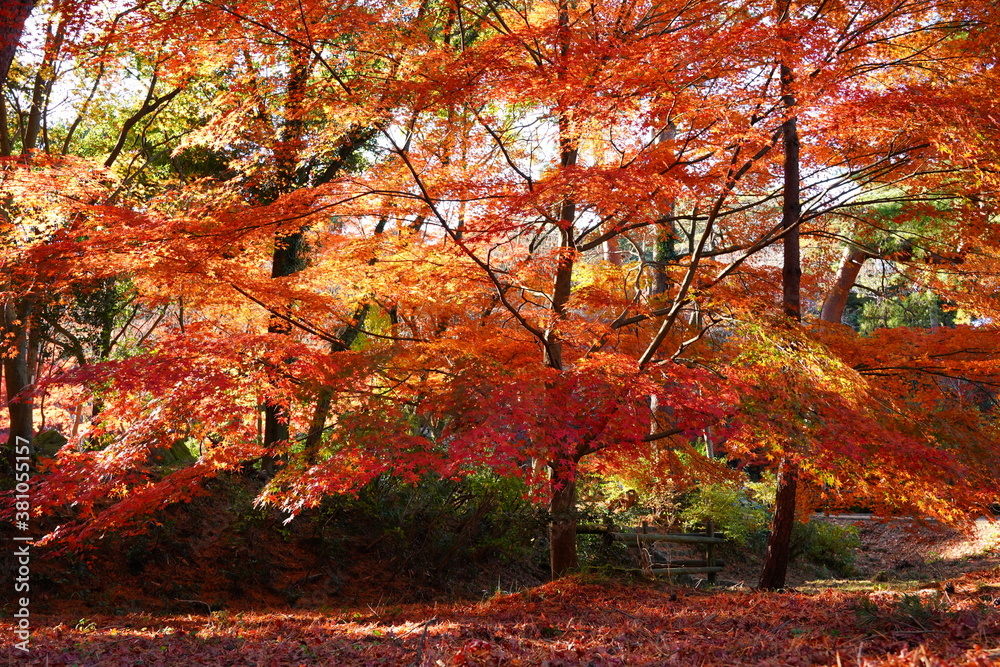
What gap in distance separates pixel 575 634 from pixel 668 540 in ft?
20.7

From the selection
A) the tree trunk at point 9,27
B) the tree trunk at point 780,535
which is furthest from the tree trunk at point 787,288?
the tree trunk at point 9,27

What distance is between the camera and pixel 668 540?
1037cm

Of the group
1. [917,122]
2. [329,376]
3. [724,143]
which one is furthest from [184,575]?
[917,122]

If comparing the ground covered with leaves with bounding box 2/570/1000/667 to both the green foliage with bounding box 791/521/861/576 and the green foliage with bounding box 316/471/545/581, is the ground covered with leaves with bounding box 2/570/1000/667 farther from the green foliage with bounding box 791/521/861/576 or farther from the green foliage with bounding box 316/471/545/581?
the green foliage with bounding box 791/521/861/576

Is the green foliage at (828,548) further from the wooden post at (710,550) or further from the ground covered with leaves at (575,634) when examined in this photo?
the ground covered with leaves at (575,634)

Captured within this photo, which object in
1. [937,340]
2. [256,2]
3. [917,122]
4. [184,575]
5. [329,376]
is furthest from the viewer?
[184,575]

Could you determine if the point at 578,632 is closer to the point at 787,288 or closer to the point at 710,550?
the point at 787,288

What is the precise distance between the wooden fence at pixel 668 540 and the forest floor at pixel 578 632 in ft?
7.50

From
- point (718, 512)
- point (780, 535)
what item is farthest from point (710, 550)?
point (780, 535)

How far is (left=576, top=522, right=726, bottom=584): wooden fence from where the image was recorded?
388 inches

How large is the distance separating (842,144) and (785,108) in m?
1.32

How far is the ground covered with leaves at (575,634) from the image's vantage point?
3416 mm

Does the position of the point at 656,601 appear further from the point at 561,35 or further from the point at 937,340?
the point at 561,35

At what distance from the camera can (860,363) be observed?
24.3 ft
